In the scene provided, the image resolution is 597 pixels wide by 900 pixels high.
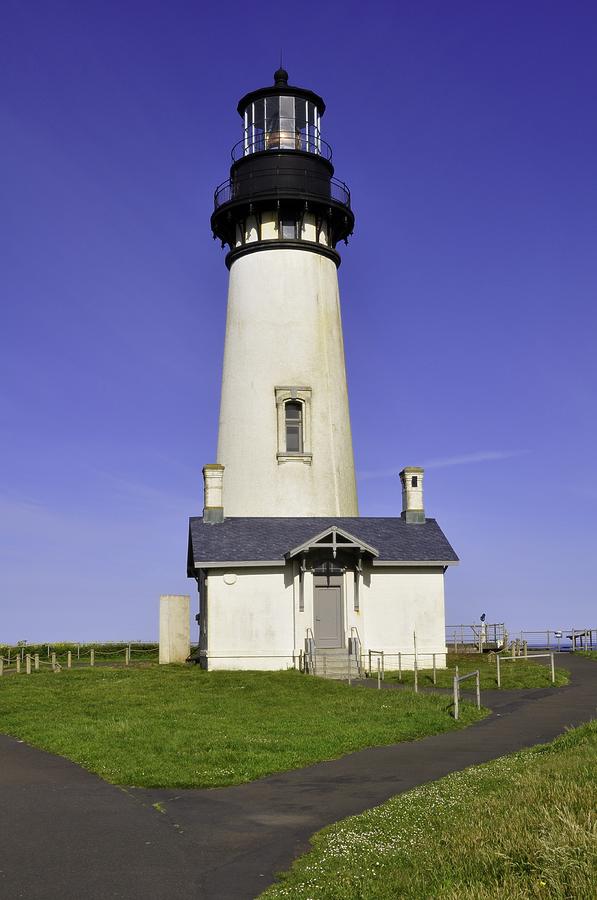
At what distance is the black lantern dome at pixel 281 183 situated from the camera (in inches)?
1464

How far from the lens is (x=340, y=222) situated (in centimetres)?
3891

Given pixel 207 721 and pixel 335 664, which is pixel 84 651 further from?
pixel 207 721

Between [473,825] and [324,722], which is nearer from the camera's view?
[473,825]

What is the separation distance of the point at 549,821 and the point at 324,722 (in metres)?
11.1

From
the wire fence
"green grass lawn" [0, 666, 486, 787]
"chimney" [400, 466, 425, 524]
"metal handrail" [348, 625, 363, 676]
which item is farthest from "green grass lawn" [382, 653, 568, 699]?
the wire fence

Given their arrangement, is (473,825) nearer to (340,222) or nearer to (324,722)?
(324,722)

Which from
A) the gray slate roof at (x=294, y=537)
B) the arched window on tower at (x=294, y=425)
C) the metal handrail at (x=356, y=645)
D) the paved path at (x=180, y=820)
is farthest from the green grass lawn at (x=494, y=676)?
the paved path at (x=180, y=820)

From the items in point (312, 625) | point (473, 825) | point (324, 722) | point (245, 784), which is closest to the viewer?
point (473, 825)

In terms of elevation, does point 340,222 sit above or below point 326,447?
above

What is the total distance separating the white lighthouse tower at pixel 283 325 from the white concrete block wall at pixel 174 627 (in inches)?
147

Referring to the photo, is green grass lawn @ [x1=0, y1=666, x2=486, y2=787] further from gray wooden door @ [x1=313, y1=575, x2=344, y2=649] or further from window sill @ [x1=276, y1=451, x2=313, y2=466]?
window sill @ [x1=276, y1=451, x2=313, y2=466]

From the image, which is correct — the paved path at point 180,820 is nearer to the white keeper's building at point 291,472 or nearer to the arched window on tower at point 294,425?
the white keeper's building at point 291,472

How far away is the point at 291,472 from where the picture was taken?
35.6m

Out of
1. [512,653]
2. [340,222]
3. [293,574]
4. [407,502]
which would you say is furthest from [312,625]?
[340,222]
